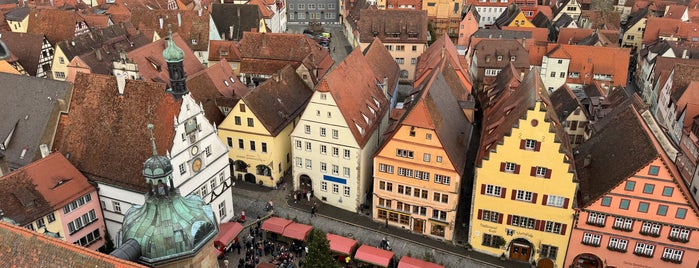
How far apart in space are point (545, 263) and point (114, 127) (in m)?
35.7

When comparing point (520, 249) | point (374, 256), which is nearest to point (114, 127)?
point (374, 256)

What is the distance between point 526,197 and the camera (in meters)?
41.2

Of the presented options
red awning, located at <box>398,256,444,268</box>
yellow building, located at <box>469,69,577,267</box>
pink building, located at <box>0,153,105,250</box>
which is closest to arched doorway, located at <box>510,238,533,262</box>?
yellow building, located at <box>469,69,577,267</box>

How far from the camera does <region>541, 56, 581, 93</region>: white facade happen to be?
2904 inches

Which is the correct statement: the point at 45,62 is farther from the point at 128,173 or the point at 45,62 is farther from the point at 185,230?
the point at 185,230

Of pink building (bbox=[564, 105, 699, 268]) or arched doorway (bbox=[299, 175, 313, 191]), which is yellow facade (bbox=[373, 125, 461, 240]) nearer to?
arched doorway (bbox=[299, 175, 313, 191])

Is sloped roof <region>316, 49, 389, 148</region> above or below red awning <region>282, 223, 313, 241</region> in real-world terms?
above

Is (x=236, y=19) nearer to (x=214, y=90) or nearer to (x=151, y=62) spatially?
(x=151, y=62)

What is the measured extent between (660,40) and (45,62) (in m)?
95.2

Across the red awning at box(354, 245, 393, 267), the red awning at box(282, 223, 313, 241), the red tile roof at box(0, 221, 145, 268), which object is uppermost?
the red tile roof at box(0, 221, 145, 268)

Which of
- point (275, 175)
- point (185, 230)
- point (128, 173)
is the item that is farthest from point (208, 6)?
point (185, 230)

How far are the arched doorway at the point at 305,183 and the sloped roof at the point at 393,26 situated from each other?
36.0 m

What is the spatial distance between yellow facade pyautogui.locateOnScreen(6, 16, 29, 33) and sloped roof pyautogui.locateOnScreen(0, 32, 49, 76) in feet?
44.4

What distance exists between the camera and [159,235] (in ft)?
73.1
